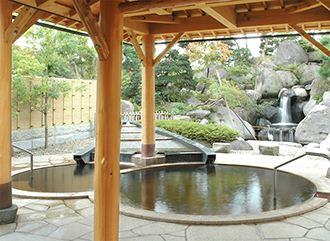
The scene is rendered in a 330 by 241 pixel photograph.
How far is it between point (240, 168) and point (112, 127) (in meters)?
4.96

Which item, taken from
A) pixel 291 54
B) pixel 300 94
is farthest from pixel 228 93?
pixel 291 54

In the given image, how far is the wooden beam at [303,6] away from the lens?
5.04m

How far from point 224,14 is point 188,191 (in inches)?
126

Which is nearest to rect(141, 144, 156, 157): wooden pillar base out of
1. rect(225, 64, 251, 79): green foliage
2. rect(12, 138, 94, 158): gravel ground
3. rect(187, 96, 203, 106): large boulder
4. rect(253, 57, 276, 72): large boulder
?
rect(12, 138, 94, 158): gravel ground

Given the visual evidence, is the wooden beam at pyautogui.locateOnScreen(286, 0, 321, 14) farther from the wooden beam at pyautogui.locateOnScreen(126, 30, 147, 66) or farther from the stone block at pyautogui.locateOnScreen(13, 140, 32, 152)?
the stone block at pyautogui.locateOnScreen(13, 140, 32, 152)

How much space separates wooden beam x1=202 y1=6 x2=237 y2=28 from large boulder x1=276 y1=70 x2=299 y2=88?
16071 mm

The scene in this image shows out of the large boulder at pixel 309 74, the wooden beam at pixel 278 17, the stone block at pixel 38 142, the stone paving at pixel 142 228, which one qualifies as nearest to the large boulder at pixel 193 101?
the large boulder at pixel 309 74

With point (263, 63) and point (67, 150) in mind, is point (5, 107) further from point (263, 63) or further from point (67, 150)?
point (263, 63)

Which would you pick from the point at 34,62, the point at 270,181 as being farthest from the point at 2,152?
the point at 34,62

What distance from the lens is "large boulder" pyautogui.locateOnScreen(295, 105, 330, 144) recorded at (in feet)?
43.8

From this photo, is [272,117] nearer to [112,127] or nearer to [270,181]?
[270,181]

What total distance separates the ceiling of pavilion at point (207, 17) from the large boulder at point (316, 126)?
8.17 meters

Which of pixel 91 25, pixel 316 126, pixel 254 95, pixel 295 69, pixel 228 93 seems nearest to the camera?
pixel 91 25

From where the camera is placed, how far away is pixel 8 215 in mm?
3459
